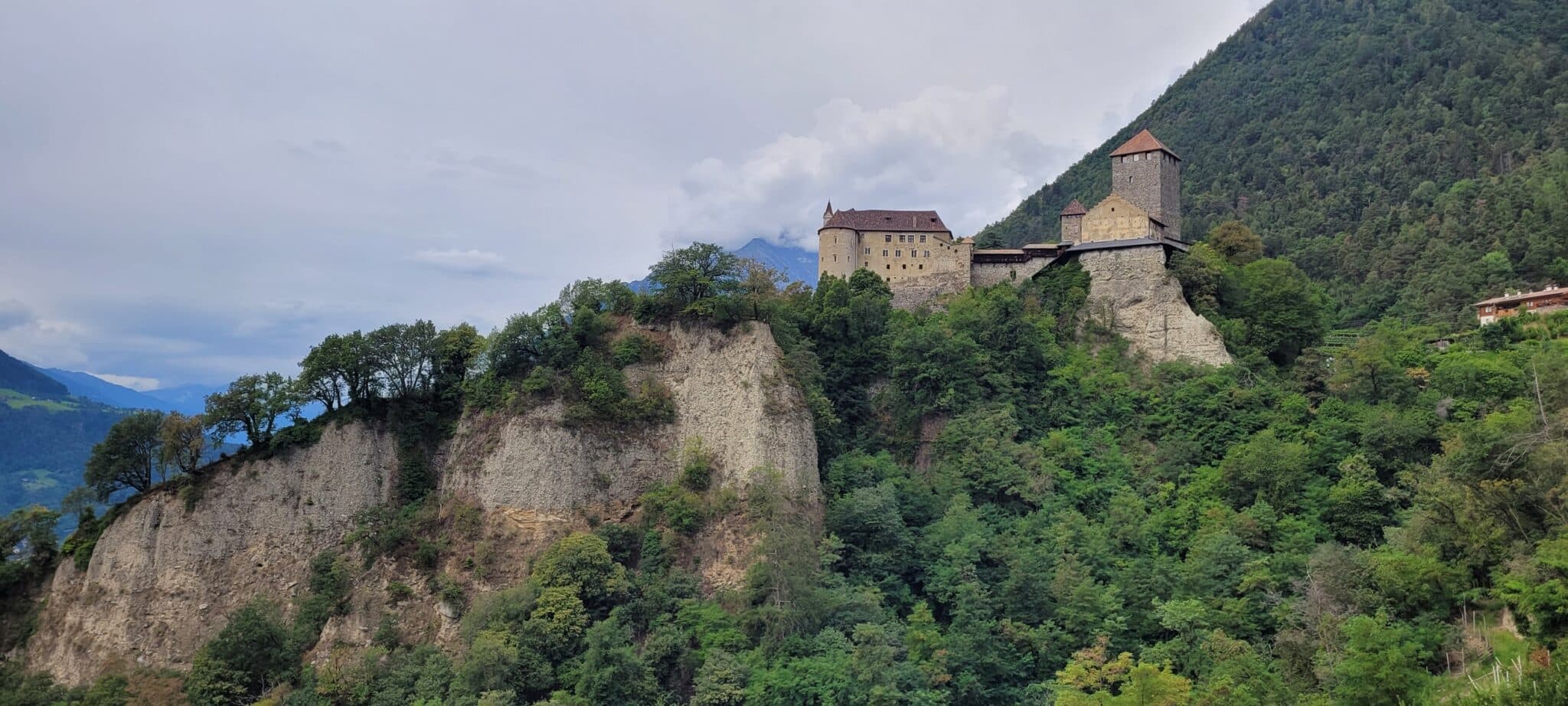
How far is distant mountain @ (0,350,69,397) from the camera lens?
381ft

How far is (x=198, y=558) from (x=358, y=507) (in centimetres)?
571

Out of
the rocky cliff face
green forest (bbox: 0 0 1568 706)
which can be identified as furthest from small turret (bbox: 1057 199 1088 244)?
the rocky cliff face

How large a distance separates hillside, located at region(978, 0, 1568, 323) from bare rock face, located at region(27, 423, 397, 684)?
3824 cm

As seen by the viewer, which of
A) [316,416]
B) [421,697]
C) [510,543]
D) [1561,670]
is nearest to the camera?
[1561,670]

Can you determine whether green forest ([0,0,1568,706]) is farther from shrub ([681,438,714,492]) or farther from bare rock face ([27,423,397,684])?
bare rock face ([27,423,397,684])

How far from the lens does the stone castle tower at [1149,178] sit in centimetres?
5556

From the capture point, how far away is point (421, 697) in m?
Result: 33.2

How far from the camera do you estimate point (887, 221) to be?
57625 mm

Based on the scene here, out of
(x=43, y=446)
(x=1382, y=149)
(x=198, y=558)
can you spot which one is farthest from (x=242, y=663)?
(x=43, y=446)

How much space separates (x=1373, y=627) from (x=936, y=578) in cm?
1503

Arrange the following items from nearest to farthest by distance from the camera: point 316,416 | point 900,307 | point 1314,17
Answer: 1. point 316,416
2. point 900,307
3. point 1314,17

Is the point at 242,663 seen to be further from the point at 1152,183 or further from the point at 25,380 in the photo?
the point at 25,380

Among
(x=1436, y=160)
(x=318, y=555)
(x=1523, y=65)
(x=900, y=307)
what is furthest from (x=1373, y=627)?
(x=1523, y=65)

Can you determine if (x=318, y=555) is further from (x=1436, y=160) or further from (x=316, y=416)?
(x=1436, y=160)
